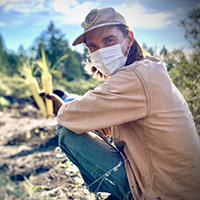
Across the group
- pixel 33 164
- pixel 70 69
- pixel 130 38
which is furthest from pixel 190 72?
pixel 70 69

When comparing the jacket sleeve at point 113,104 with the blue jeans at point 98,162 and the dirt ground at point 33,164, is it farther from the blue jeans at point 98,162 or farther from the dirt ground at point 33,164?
the dirt ground at point 33,164

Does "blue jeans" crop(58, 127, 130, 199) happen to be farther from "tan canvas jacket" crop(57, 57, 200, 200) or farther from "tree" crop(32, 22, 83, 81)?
"tree" crop(32, 22, 83, 81)

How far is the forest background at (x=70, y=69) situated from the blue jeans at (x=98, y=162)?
5.17 feet

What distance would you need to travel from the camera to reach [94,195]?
1683 millimetres

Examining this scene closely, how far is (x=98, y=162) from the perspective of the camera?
57.8 inches

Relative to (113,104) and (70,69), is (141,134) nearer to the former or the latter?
(113,104)

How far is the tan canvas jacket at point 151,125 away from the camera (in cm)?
123

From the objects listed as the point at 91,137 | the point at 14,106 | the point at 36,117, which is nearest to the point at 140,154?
the point at 91,137

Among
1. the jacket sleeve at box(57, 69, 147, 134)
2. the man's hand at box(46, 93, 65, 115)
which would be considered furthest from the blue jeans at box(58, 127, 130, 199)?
the man's hand at box(46, 93, 65, 115)

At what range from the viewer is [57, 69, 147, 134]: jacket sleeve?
4.05ft

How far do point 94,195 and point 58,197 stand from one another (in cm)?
44

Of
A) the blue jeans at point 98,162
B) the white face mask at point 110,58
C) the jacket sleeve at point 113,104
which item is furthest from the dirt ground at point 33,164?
the white face mask at point 110,58

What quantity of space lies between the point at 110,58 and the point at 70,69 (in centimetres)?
884

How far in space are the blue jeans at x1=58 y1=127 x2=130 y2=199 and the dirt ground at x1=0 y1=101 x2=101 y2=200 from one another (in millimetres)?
297
